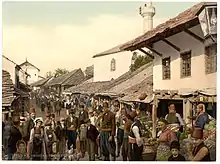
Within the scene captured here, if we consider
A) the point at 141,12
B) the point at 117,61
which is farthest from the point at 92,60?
the point at 141,12

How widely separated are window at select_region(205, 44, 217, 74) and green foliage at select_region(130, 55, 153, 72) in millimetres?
394

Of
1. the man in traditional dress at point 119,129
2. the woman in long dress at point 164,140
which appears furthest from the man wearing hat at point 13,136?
the woman in long dress at point 164,140

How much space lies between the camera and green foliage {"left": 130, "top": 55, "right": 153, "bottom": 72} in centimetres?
489

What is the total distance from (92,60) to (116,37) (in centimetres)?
23

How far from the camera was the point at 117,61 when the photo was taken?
4895 millimetres

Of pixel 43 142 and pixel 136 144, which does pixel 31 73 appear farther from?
pixel 136 144

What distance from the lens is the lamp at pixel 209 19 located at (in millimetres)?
4738

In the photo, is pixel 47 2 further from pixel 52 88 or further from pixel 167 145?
pixel 167 145

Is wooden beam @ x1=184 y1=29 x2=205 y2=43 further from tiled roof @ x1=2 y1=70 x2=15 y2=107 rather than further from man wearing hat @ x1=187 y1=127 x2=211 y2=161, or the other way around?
tiled roof @ x1=2 y1=70 x2=15 y2=107

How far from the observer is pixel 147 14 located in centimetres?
484

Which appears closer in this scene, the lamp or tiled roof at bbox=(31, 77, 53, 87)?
the lamp

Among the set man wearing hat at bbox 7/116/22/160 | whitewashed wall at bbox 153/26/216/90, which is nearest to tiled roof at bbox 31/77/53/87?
man wearing hat at bbox 7/116/22/160

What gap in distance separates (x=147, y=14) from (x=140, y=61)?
13.2 inches

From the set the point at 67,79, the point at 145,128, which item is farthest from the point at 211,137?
the point at 67,79
